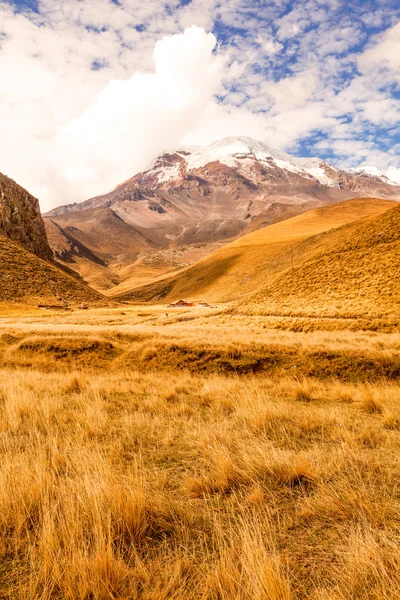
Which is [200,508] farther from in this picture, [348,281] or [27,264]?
[27,264]

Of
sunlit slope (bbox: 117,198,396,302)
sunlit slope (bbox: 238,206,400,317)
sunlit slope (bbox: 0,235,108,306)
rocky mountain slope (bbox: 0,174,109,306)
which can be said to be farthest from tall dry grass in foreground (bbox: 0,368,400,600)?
sunlit slope (bbox: 117,198,396,302)

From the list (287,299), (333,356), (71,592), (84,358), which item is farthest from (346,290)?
(71,592)

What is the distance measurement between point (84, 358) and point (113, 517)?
14.6 meters

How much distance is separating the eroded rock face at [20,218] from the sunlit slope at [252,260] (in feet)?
183

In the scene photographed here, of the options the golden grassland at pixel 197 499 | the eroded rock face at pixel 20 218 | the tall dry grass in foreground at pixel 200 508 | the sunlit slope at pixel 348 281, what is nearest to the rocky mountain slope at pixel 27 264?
the eroded rock face at pixel 20 218

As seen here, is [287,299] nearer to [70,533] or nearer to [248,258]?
[70,533]

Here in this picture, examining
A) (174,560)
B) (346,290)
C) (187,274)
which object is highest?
(187,274)

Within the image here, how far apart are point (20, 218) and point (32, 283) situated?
3389 cm

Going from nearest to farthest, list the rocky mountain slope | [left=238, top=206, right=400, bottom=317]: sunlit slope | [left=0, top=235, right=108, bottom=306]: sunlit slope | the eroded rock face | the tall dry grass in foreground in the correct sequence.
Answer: the tall dry grass in foreground, [left=238, top=206, right=400, bottom=317]: sunlit slope, [left=0, top=235, right=108, bottom=306]: sunlit slope, the rocky mountain slope, the eroded rock face

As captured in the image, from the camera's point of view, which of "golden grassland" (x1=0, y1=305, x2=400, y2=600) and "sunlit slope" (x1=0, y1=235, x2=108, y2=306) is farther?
"sunlit slope" (x1=0, y1=235, x2=108, y2=306)

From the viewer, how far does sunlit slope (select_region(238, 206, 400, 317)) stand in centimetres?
3334

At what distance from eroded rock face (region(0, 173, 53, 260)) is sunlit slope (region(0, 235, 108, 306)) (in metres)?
11.9

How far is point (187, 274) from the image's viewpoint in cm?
15550

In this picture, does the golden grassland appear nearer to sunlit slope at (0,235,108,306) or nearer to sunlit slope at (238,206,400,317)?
sunlit slope at (238,206,400,317)
